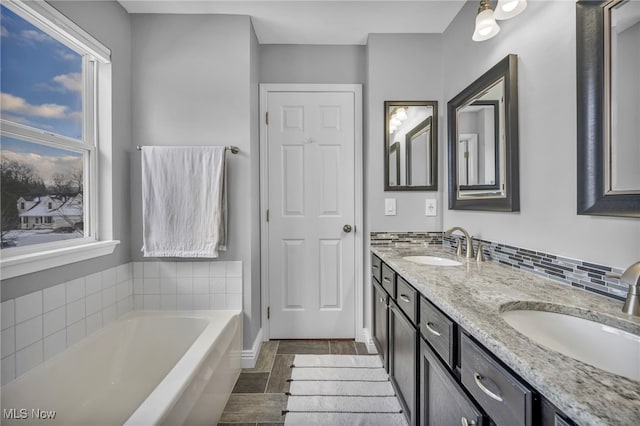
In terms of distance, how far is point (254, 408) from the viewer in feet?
5.53

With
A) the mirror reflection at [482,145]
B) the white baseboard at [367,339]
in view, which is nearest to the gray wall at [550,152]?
the mirror reflection at [482,145]

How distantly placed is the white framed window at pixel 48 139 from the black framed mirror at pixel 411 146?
6.37 feet

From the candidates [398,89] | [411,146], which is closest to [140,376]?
[411,146]

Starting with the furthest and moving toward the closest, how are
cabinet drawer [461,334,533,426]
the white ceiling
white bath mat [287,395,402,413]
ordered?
the white ceiling, white bath mat [287,395,402,413], cabinet drawer [461,334,533,426]

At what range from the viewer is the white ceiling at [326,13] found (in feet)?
6.29

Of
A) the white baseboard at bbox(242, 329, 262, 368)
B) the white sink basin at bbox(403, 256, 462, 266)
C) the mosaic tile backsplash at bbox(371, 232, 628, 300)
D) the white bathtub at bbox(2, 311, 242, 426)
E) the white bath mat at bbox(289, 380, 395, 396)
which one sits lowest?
the white bath mat at bbox(289, 380, 395, 396)

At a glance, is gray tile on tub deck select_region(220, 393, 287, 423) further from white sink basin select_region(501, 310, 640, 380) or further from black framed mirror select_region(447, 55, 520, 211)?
black framed mirror select_region(447, 55, 520, 211)

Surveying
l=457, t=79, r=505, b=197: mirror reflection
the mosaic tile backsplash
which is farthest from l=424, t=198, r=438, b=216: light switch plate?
the mosaic tile backsplash

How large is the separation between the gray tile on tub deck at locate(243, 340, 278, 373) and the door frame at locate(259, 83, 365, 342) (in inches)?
3.0

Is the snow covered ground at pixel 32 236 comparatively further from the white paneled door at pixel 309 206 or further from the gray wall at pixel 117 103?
the white paneled door at pixel 309 206

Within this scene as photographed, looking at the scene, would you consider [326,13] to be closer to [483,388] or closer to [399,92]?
[399,92]

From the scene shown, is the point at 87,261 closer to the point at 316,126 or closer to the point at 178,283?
the point at 178,283

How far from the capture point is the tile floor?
162cm

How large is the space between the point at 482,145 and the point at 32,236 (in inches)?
95.0
